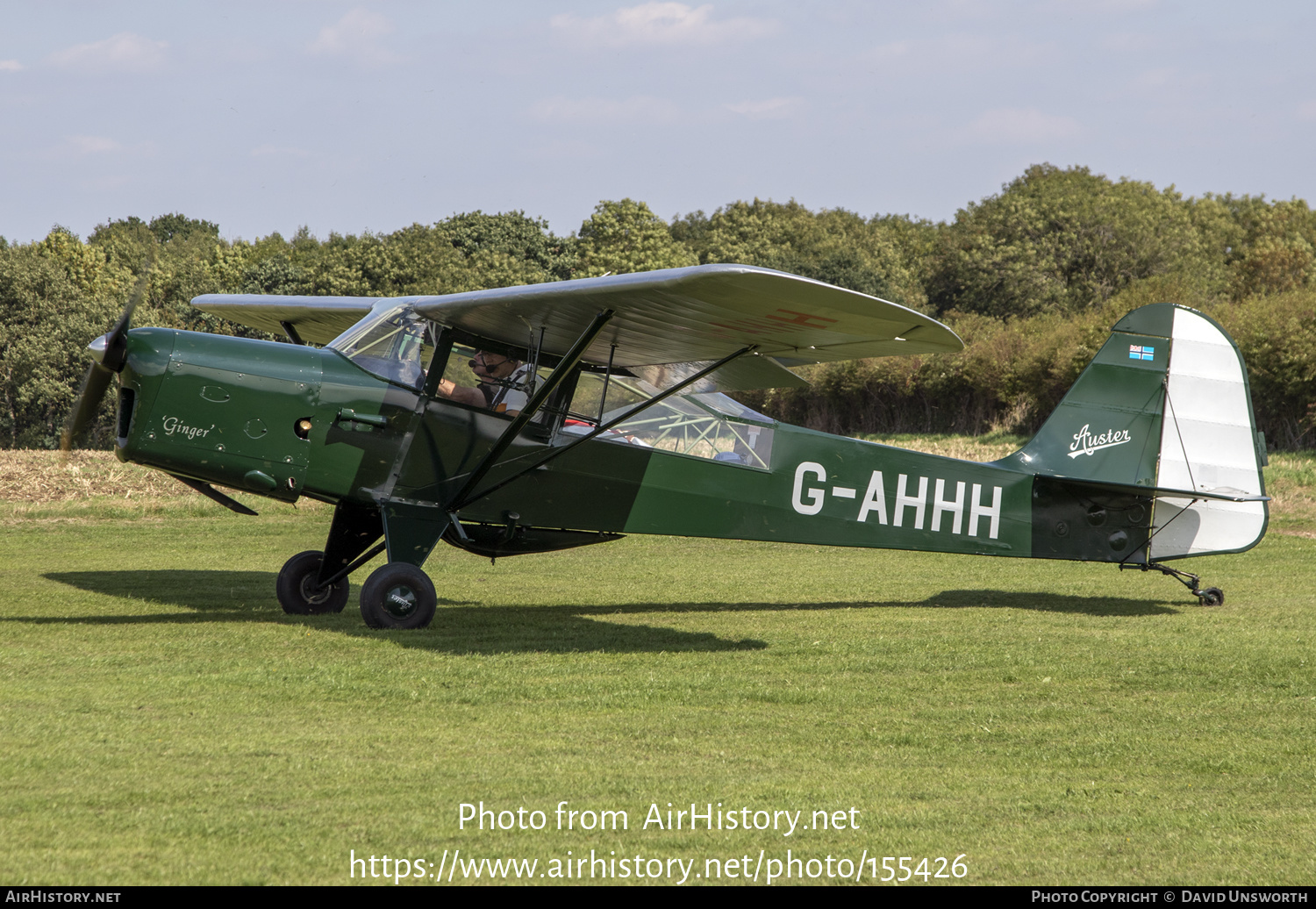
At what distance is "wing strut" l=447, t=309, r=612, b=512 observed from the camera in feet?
27.4

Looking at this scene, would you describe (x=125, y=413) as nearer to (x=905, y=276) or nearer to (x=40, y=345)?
(x=40, y=345)

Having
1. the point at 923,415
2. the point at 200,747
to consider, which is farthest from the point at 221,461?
the point at 923,415

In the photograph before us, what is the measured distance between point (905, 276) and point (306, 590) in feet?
223

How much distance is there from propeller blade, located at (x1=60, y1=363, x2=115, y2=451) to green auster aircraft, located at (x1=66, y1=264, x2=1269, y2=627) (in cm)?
3

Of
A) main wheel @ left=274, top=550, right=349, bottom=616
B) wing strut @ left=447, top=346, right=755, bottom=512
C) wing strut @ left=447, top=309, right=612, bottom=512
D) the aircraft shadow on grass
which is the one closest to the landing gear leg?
the aircraft shadow on grass

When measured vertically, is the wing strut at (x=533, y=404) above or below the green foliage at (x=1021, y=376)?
below

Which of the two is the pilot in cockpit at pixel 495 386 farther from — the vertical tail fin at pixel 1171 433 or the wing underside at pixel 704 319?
the vertical tail fin at pixel 1171 433

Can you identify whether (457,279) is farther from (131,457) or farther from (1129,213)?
(131,457)

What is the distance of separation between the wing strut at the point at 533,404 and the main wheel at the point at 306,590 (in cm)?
165

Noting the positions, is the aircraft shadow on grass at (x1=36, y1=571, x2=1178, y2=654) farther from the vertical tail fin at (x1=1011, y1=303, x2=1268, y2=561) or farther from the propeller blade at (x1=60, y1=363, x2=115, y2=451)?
the propeller blade at (x1=60, y1=363, x2=115, y2=451)

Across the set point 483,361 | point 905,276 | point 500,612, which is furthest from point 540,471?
point 905,276

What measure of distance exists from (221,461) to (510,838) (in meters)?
5.64

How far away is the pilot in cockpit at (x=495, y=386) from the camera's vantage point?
31.4 feet

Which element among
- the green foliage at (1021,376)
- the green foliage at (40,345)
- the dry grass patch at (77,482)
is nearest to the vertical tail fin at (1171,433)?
the green foliage at (1021,376)
